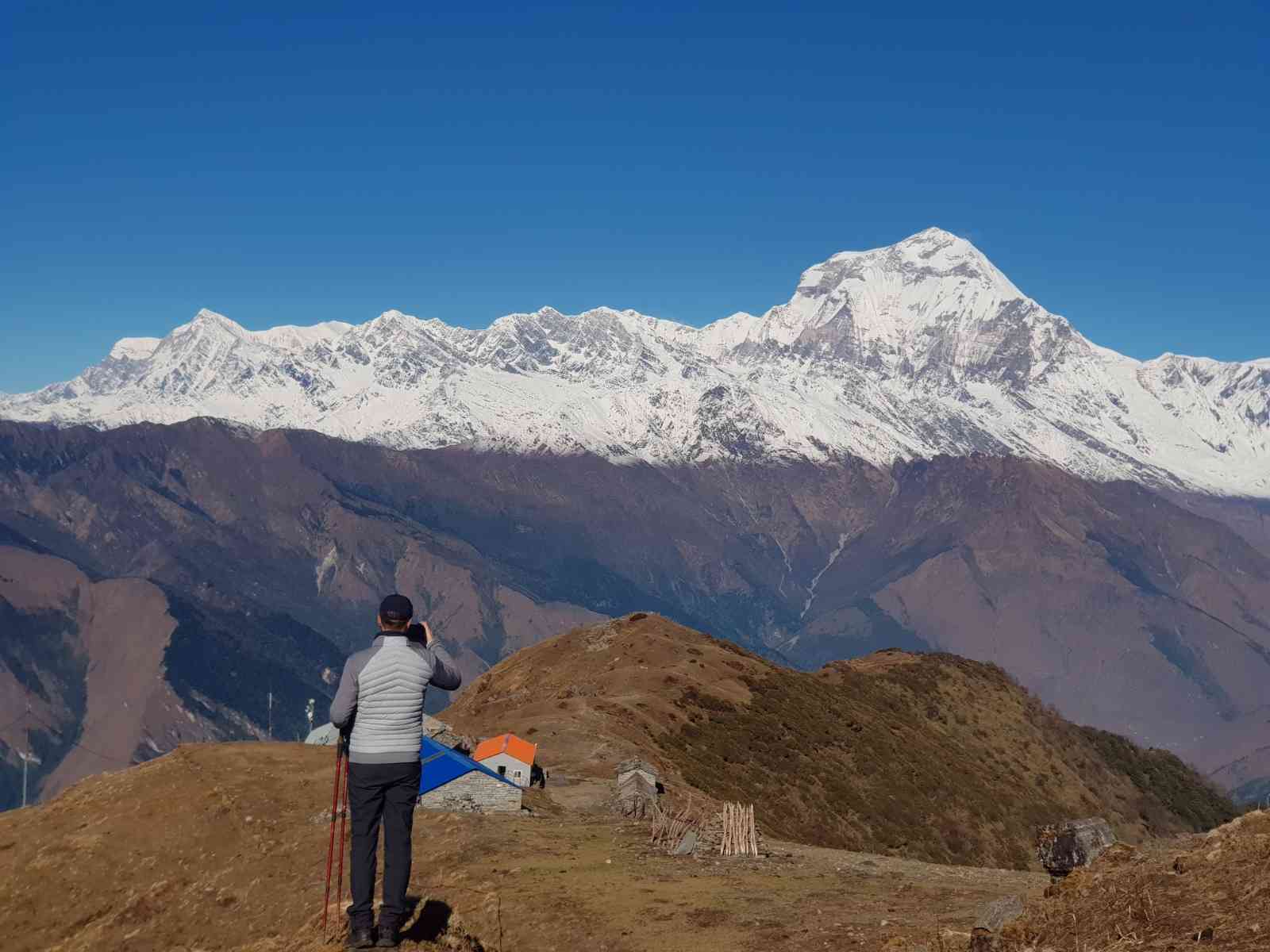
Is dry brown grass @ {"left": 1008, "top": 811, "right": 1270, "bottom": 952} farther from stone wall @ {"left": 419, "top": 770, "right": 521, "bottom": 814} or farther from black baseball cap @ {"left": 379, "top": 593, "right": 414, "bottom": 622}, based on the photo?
stone wall @ {"left": 419, "top": 770, "right": 521, "bottom": 814}

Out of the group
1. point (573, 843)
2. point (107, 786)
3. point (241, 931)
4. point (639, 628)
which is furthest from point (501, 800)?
point (639, 628)

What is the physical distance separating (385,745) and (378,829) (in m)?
1.30

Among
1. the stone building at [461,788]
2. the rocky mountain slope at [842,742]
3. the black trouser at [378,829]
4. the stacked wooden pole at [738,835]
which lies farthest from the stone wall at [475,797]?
the black trouser at [378,829]

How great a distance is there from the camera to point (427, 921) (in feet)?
67.9

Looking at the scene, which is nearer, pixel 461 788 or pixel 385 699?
pixel 385 699

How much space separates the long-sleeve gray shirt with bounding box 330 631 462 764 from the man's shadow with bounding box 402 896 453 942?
9.46 feet

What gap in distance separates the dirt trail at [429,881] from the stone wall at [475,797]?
160cm

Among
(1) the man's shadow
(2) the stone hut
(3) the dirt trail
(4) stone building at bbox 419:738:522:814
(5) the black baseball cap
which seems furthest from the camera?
(2) the stone hut

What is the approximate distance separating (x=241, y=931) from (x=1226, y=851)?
2976 centimetres

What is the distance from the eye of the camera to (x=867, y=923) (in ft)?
96.9

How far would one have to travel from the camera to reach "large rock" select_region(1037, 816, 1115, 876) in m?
28.9

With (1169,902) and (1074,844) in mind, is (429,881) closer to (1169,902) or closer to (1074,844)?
(1074,844)

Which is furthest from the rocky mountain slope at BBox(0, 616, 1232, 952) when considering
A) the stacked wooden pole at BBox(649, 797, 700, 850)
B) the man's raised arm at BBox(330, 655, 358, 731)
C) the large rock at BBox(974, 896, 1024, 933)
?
the man's raised arm at BBox(330, 655, 358, 731)

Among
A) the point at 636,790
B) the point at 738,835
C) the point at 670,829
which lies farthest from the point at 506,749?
the point at 738,835
